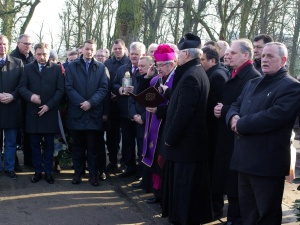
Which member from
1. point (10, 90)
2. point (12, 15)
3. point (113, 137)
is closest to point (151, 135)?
point (113, 137)

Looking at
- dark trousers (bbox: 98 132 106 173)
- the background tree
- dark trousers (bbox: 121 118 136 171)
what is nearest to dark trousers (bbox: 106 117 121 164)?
dark trousers (bbox: 121 118 136 171)

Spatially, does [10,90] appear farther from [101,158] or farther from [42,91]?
[101,158]

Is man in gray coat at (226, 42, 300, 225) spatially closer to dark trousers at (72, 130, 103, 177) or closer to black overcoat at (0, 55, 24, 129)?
dark trousers at (72, 130, 103, 177)

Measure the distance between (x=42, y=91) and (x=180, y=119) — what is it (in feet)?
9.14

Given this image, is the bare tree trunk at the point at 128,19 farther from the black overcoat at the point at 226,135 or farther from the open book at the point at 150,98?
the black overcoat at the point at 226,135

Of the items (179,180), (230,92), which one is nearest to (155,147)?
(179,180)

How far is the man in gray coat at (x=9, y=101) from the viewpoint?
6496mm

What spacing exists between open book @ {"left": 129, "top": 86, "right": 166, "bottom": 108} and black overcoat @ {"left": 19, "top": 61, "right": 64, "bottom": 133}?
170cm

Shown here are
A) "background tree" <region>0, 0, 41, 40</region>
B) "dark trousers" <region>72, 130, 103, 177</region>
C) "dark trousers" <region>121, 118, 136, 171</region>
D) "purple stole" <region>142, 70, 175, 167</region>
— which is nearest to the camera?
"purple stole" <region>142, 70, 175, 167</region>

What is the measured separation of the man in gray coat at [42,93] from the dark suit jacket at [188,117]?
2391 millimetres

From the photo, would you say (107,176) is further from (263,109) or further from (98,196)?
(263,109)

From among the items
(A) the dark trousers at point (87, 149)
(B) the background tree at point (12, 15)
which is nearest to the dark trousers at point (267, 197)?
(A) the dark trousers at point (87, 149)

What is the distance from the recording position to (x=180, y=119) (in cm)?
447

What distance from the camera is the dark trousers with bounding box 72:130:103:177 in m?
6.49
